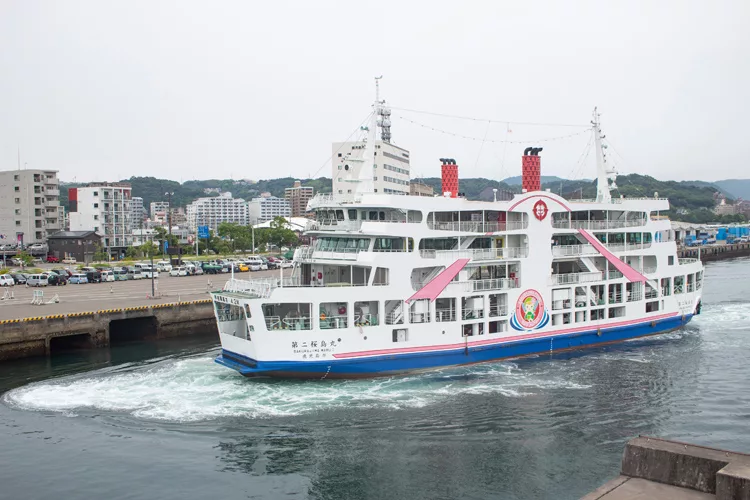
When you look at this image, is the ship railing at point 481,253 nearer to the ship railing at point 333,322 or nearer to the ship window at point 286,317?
the ship railing at point 333,322

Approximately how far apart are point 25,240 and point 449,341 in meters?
74.3

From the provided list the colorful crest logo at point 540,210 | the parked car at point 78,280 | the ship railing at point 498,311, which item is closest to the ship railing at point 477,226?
the colorful crest logo at point 540,210

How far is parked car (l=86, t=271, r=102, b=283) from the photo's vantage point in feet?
175

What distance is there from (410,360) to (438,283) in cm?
344

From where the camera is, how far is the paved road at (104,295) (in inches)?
1437

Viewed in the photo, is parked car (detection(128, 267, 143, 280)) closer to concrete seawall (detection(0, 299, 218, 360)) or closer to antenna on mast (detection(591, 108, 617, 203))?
concrete seawall (detection(0, 299, 218, 360))

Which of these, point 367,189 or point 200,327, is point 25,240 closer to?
point 200,327

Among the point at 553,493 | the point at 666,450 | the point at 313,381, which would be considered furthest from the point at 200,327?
the point at 666,450

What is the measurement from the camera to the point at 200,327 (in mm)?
39438

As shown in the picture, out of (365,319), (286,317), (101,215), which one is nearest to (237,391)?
(286,317)

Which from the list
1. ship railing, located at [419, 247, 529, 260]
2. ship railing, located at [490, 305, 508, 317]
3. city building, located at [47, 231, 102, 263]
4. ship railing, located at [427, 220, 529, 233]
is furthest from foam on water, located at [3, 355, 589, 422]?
city building, located at [47, 231, 102, 263]

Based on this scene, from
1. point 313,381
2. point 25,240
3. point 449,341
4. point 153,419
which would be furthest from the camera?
point 25,240

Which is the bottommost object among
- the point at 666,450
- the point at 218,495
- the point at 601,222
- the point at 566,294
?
the point at 218,495

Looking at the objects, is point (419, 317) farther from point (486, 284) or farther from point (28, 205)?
point (28, 205)
